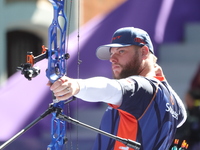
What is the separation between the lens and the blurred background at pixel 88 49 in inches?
260

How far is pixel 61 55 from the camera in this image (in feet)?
10.0

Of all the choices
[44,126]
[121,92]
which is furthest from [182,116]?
[44,126]

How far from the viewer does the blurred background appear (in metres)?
6.60

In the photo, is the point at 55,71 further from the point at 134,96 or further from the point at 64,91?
the point at 134,96

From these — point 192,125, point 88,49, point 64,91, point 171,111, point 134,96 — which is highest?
point 64,91

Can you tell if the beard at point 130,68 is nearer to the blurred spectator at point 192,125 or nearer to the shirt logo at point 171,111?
the shirt logo at point 171,111

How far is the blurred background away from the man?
139cm

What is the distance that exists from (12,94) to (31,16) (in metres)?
3.01

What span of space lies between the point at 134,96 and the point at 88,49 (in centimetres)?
477

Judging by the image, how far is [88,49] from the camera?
305 inches

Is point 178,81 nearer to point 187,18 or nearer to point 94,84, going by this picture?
point 187,18

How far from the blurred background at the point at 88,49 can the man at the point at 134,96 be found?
1.39 metres

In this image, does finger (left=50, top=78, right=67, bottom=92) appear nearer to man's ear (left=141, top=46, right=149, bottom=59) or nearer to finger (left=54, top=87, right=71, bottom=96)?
finger (left=54, top=87, right=71, bottom=96)

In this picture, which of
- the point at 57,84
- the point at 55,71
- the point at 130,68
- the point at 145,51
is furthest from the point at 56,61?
the point at 145,51
